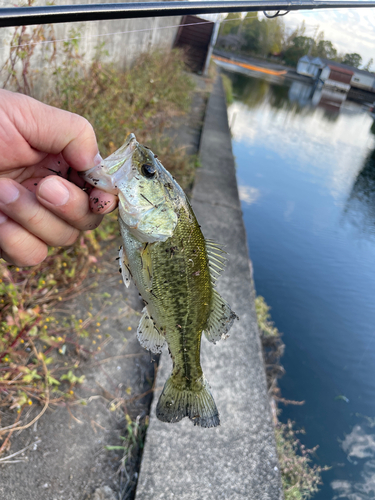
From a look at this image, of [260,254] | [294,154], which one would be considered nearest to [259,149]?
[294,154]

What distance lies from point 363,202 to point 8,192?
10002mm

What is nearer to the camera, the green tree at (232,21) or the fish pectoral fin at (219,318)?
the fish pectoral fin at (219,318)

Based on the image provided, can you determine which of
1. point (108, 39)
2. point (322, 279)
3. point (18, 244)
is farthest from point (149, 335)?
point (108, 39)

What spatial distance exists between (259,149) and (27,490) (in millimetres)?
12630

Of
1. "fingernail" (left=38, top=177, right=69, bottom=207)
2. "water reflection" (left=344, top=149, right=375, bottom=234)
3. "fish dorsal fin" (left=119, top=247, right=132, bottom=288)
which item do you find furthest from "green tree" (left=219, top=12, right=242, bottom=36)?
"water reflection" (left=344, top=149, right=375, bottom=234)

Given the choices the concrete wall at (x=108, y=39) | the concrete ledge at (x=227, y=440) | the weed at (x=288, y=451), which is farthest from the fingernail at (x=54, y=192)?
the weed at (x=288, y=451)

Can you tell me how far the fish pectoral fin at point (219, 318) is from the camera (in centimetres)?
176

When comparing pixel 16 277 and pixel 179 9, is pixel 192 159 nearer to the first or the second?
pixel 16 277

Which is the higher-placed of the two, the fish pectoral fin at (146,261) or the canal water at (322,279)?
the fish pectoral fin at (146,261)

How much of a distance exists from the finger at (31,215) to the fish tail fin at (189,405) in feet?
3.24

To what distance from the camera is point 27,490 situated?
2107mm

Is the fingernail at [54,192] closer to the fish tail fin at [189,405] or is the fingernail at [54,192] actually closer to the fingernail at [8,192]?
the fingernail at [8,192]

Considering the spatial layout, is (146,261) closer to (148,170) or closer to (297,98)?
(148,170)

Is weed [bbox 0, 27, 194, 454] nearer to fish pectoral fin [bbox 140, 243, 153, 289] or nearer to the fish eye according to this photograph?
fish pectoral fin [bbox 140, 243, 153, 289]
